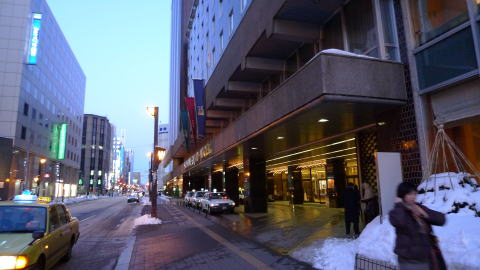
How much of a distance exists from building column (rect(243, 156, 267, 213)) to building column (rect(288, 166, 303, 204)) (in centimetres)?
706

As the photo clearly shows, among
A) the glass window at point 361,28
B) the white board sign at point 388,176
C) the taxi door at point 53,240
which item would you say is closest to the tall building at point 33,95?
the taxi door at point 53,240

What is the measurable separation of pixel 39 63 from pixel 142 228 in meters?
56.2

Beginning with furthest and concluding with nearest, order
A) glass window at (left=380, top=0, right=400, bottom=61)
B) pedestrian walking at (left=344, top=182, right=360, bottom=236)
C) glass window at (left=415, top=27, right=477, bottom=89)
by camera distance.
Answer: pedestrian walking at (left=344, top=182, right=360, bottom=236) < glass window at (left=380, top=0, right=400, bottom=61) < glass window at (left=415, top=27, right=477, bottom=89)

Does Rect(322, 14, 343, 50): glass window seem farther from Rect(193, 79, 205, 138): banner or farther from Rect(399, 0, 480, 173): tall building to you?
Rect(193, 79, 205, 138): banner

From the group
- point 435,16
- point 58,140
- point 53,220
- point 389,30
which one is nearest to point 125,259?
point 53,220

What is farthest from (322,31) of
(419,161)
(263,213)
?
(263,213)

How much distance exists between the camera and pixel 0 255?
570 centimetres

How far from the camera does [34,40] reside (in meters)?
54.9

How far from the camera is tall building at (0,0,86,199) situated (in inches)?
2020

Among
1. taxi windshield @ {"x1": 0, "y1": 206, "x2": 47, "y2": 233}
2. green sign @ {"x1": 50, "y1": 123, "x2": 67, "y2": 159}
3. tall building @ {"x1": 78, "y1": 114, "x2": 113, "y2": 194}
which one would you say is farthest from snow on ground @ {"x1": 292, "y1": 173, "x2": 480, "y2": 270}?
tall building @ {"x1": 78, "y1": 114, "x2": 113, "y2": 194}

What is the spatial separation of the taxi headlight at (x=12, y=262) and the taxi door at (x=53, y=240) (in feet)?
3.28

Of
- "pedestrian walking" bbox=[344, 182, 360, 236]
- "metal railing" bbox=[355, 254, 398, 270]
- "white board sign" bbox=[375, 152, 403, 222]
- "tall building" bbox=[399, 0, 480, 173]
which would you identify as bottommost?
"metal railing" bbox=[355, 254, 398, 270]

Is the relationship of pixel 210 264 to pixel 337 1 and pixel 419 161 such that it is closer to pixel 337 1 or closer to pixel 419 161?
pixel 419 161

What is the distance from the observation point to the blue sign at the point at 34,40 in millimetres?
53750
